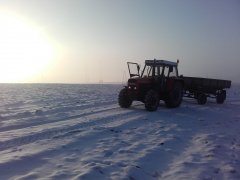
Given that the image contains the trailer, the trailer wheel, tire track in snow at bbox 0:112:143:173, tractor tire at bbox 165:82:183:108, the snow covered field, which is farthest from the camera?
the trailer

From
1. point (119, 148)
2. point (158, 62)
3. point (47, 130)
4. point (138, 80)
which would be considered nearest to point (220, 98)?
point (158, 62)

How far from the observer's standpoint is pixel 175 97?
1515cm

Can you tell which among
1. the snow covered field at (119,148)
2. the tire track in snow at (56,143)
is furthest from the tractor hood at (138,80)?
the tire track in snow at (56,143)

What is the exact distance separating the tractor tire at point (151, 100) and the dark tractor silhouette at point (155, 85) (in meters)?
0.04

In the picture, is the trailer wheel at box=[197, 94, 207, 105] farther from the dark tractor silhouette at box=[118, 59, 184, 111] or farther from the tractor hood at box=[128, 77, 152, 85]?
the tractor hood at box=[128, 77, 152, 85]

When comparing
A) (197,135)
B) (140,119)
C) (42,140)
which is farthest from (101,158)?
(140,119)

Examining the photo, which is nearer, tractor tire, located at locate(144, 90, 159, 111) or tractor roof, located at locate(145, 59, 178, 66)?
tractor tire, located at locate(144, 90, 159, 111)

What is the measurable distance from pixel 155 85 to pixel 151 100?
129 cm

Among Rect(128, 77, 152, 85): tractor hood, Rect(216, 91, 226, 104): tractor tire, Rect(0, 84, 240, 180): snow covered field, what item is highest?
Rect(128, 77, 152, 85): tractor hood

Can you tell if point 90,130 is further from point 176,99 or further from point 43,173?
point 176,99

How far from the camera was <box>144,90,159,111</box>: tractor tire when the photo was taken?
13.3m

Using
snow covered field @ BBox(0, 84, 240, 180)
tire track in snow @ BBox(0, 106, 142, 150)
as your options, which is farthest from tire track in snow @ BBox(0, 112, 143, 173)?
tire track in snow @ BBox(0, 106, 142, 150)

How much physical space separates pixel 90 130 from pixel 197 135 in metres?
2.96

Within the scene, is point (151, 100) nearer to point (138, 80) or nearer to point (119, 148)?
point (138, 80)
